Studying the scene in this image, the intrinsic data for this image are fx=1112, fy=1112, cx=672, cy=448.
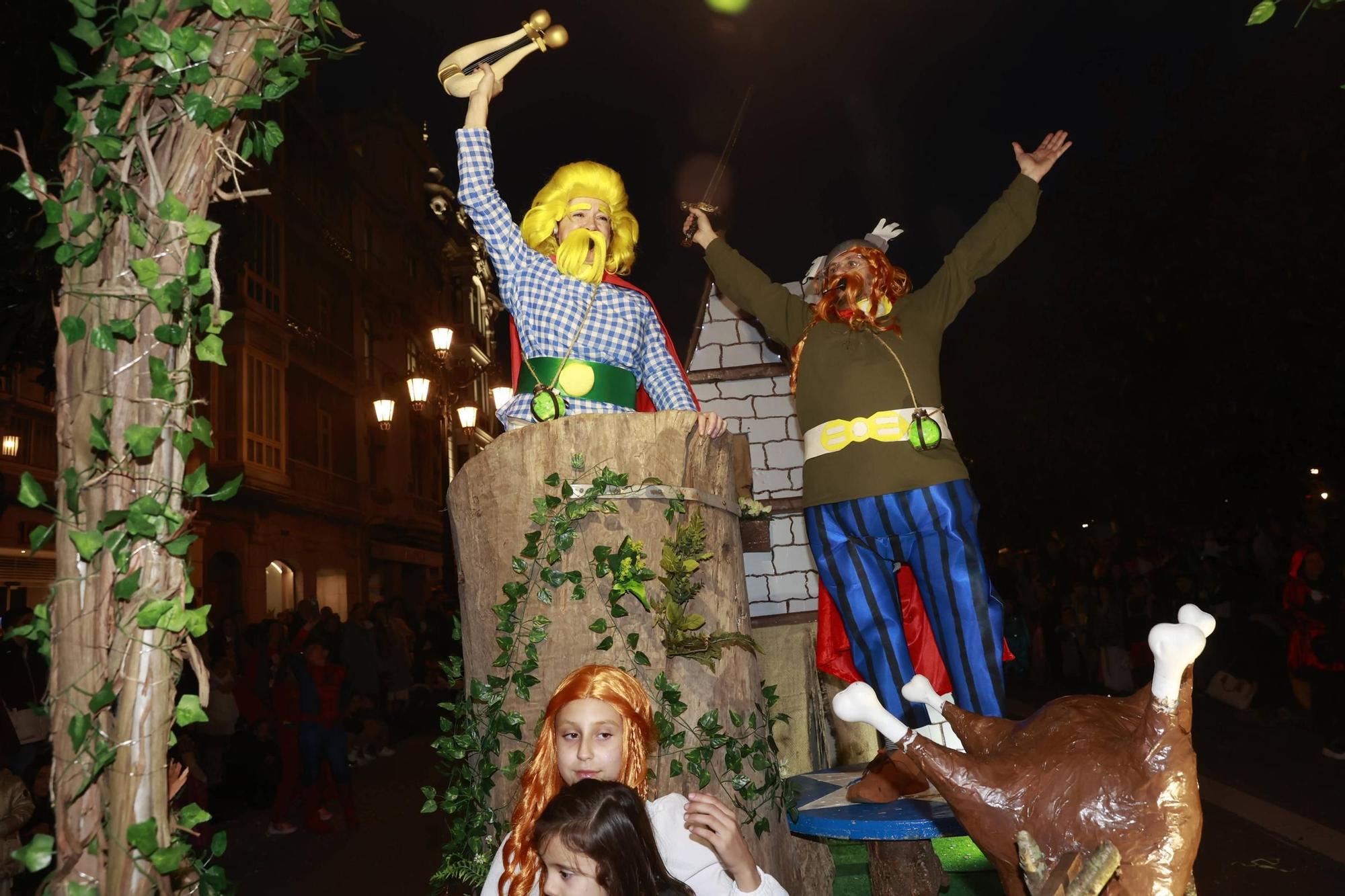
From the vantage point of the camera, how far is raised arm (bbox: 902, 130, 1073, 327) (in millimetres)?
3922

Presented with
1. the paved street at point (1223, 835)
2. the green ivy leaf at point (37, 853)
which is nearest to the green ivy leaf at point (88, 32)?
the green ivy leaf at point (37, 853)

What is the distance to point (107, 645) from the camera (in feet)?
5.52

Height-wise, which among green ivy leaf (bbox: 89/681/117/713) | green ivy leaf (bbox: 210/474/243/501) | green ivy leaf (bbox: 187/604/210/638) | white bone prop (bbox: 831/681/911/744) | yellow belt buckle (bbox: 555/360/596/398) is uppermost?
yellow belt buckle (bbox: 555/360/596/398)

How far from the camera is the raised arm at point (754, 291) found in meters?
4.14

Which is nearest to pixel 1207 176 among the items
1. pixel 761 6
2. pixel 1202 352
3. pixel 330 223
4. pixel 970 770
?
pixel 1202 352

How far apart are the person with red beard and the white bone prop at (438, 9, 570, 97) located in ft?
4.38

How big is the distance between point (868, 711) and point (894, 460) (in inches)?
66.5

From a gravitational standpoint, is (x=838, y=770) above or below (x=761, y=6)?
below

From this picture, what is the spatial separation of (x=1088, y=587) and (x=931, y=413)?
9993 mm

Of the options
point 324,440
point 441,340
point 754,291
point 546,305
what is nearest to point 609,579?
point 546,305

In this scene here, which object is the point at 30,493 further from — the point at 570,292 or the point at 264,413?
the point at 264,413

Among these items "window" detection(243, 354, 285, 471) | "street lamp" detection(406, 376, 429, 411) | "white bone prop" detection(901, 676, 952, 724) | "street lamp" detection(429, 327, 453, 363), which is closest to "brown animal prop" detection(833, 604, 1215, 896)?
"white bone prop" detection(901, 676, 952, 724)

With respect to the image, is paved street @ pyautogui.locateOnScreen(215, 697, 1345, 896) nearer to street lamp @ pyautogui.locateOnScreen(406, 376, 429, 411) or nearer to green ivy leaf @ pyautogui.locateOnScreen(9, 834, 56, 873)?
street lamp @ pyautogui.locateOnScreen(406, 376, 429, 411)

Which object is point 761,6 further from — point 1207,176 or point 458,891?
point 1207,176
